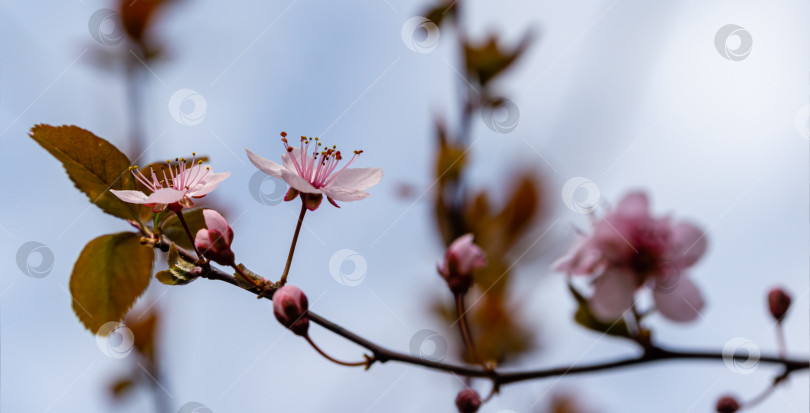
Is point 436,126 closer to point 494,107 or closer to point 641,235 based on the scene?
point 494,107

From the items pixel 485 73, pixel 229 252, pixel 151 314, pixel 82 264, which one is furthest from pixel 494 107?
pixel 151 314

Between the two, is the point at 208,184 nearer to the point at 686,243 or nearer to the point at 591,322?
the point at 591,322

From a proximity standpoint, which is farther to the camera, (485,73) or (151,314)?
(151,314)

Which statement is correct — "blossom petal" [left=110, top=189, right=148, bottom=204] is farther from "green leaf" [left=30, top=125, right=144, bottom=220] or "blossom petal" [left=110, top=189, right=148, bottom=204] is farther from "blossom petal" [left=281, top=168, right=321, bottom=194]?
"blossom petal" [left=281, top=168, right=321, bottom=194]

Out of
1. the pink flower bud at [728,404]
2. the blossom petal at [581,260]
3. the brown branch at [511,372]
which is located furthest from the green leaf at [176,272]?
the pink flower bud at [728,404]

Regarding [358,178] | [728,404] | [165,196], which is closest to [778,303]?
[728,404]

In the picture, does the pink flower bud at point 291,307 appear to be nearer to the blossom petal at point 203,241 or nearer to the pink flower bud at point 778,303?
the blossom petal at point 203,241
